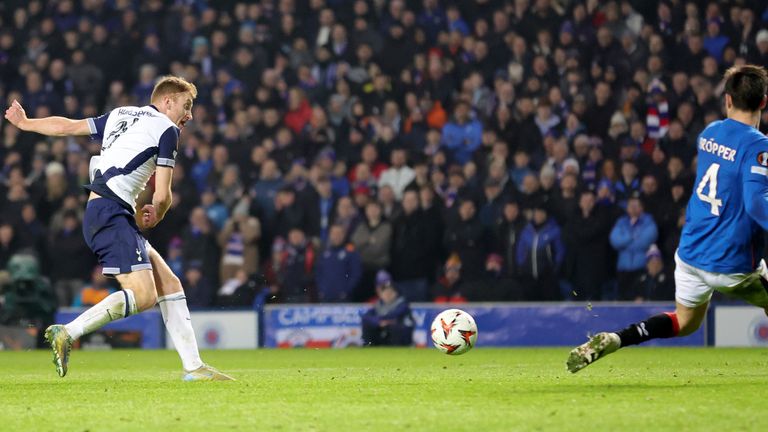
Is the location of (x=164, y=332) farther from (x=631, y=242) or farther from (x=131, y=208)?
(x=131, y=208)

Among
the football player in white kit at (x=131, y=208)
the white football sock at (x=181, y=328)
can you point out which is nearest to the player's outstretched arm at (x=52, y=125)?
the football player in white kit at (x=131, y=208)

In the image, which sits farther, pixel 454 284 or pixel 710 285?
pixel 454 284

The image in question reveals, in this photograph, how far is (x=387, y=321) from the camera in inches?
665

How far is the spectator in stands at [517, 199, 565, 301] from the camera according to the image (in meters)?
16.7

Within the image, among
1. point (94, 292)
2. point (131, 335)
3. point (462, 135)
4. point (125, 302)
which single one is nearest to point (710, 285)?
point (125, 302)

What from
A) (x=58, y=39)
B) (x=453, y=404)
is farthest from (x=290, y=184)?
(x=453, y=404)

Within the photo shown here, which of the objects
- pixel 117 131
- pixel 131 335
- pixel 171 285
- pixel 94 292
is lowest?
pixel 131 335

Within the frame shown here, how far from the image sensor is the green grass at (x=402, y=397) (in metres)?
6.19

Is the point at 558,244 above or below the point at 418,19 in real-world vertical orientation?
below

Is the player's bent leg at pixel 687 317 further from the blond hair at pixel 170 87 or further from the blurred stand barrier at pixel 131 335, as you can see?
the blurred stand barrier at pixel 131 335

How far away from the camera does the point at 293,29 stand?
20.8m

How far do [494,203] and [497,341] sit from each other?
→ 190cm

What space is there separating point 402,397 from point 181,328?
215 cm

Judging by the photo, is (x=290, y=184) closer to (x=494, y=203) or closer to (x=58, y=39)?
(x=494, y=203)
